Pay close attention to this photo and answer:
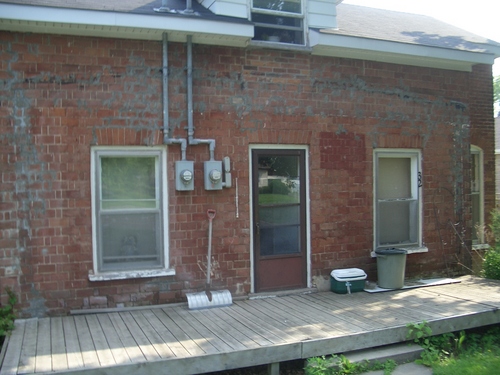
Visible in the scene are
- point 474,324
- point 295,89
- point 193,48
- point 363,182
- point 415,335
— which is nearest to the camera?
point 415,335

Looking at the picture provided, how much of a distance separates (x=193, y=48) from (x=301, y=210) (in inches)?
114

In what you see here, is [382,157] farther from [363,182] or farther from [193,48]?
[193,48]

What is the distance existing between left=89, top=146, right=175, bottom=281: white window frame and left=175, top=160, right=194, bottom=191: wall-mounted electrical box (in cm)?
19

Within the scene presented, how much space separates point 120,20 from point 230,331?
4.00 meters

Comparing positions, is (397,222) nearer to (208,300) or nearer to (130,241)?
(208,300)

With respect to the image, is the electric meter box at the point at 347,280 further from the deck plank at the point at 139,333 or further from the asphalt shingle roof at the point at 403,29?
the asphalt shingle roof at the point at 403,29

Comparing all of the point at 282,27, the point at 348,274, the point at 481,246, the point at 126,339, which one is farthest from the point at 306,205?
the point at 481,246

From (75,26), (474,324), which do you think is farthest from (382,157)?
(75,26)

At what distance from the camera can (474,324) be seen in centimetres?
658

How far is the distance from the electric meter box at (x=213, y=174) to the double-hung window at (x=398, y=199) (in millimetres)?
2919

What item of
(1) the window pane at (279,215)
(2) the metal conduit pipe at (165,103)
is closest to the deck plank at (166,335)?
(1) the window pane at (279,215)

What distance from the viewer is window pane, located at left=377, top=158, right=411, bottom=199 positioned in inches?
339

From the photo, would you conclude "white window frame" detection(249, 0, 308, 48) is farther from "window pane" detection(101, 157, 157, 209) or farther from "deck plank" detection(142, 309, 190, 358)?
"deck plank" detection(142, 309, 190, 358)

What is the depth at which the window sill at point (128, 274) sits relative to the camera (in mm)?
6570
